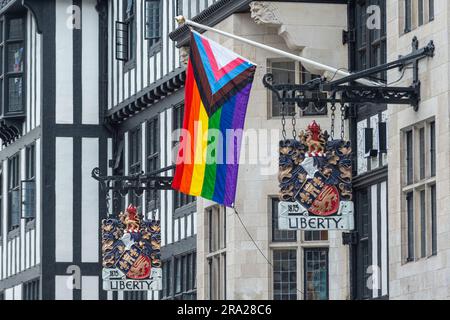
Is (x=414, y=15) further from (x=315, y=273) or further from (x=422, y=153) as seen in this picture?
(x=315, y=273)

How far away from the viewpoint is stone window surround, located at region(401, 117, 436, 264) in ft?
86.5

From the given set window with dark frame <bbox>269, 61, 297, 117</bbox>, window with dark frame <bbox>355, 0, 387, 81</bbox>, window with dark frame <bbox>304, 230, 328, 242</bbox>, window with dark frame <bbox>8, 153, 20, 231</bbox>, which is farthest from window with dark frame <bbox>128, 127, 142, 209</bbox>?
→ window with dark frame <bbox>355, 0, 387, 81</bbox>

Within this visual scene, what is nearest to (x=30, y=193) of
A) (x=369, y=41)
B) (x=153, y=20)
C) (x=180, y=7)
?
(x=153, y=20)

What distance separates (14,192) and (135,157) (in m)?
8.20

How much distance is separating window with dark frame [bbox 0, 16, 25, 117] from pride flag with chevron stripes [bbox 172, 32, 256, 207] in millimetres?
25540

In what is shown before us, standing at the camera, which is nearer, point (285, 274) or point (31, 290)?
point (285, 274)

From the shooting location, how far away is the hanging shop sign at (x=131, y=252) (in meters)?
39.7

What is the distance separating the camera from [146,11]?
45.3 m

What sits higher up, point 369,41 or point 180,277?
point 369,41

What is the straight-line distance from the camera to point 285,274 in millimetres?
33375

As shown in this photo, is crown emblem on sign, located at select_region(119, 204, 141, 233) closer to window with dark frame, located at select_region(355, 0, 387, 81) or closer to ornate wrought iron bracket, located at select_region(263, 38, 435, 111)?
window with dark frame, located at select_region(355, 0, 387, 81)

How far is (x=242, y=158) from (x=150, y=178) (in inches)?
237
